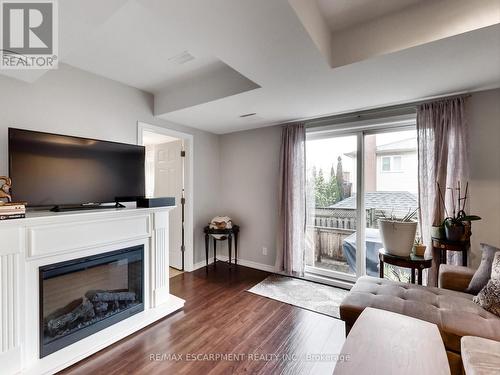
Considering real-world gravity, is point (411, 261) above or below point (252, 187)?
below

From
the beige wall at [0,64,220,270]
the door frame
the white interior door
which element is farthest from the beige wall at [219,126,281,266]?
the beige wall at [0,64,220,270]

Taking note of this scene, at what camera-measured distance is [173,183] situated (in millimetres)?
3611

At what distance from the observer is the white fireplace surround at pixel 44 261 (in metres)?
1.47

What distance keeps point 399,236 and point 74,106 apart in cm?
341

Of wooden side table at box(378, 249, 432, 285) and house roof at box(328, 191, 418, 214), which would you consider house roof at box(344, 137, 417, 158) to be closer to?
house roof at box(328, 191, 418, 214)

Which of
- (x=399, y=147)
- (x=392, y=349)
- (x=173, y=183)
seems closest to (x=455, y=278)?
(x=392, y=349)

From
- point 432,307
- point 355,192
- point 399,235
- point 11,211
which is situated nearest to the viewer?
point 11,211

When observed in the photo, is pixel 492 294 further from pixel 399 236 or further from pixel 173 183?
pixel 173 183

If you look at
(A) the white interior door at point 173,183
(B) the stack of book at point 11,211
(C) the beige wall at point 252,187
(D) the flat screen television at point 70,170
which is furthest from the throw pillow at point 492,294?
(A) the white interior door at point 173,183

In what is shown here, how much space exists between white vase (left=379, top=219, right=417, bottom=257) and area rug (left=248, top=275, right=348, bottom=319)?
2.90 feet

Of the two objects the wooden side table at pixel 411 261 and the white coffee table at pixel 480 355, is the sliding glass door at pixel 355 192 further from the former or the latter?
the white coffee table at pixel 480 355

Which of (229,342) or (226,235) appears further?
(226,235)

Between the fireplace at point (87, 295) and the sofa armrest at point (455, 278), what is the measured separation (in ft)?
9.12

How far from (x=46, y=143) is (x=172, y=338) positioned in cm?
194
